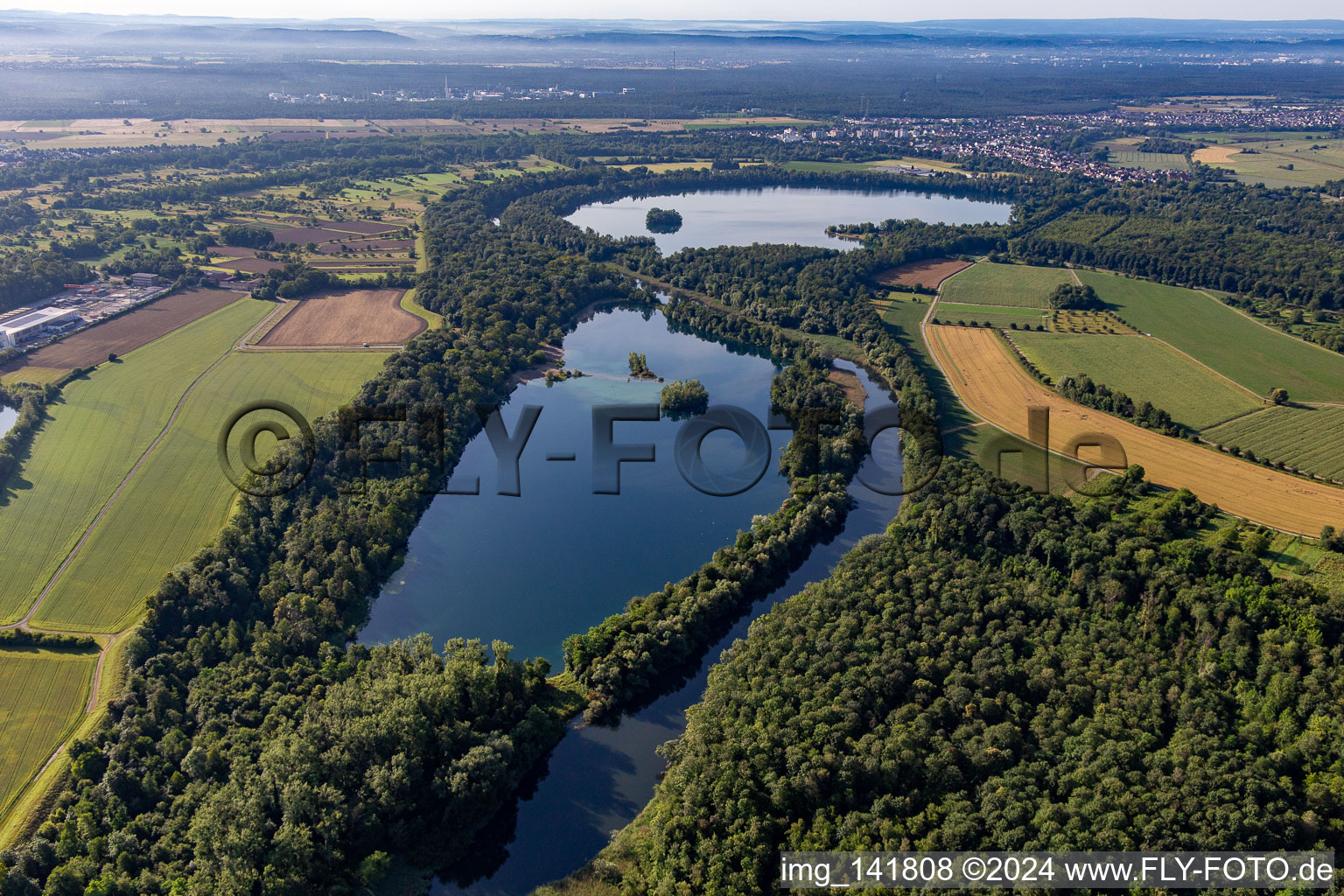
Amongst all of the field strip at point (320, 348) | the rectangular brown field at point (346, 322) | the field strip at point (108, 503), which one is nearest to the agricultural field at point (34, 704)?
the field strip at point (108, 503)

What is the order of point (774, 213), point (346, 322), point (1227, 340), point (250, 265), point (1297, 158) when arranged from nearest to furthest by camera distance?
point (1227, 340), point (346, 322), point (250, 265), point (774, 213), point (1297, 158)

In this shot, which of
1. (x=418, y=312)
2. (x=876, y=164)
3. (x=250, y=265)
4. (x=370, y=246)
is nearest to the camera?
(x=418, y=312)

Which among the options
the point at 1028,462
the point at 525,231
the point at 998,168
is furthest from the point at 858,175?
the point at 1028,462

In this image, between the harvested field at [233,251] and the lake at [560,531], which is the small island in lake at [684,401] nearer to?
the lake at [560,531]

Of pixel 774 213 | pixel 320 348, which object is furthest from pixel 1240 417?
pixel 774 213

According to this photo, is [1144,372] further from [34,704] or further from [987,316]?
[34,704]
